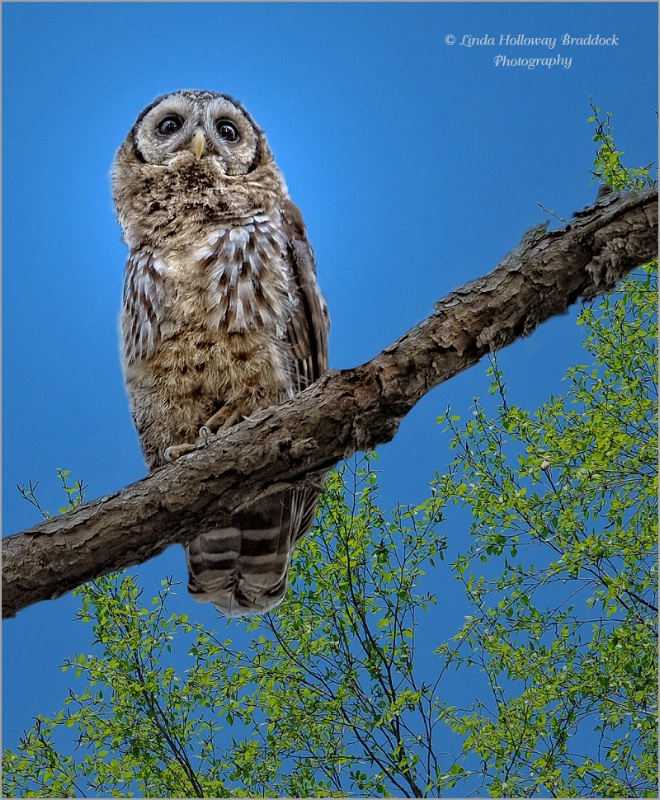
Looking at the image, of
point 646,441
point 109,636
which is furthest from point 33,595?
point 646,441

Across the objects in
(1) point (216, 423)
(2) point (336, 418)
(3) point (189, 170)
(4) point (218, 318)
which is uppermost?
(3) point (189, 170)

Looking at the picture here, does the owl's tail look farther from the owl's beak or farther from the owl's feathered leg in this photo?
the owl's beak

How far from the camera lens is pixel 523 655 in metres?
3.79

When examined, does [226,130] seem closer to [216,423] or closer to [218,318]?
[218,318]

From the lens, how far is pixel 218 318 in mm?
2850

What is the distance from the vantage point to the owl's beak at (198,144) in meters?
3.09

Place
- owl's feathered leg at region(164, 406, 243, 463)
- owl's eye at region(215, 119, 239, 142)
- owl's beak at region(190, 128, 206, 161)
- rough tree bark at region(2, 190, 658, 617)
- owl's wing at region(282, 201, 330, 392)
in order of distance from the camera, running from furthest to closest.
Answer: owl's eye at region(215, 119, 239, 142), owl's beak at region(190, 128, 206, 161), owl's wing at region(282, 201, 330, 392), owl's feathered leg at region(164, 406, 243, 463), rough tree bark at region(2, 190, 658, 617)

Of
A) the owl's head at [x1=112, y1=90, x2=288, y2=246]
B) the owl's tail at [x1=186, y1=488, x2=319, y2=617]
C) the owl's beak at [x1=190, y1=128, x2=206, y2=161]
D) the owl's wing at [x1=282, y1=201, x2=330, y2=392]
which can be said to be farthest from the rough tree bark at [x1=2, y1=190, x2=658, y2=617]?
the owl's beak at [x1=190, y1=128, x2=206, y2=161]

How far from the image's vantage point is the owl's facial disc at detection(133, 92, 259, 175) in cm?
316

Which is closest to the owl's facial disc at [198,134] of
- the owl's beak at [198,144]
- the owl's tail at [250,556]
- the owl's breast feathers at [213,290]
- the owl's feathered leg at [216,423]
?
the owl's beak at [198,144]

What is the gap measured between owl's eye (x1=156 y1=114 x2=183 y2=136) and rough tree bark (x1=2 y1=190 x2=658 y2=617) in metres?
1.39

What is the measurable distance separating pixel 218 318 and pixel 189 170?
0.60m

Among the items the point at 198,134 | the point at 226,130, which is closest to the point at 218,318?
the point at 198,134

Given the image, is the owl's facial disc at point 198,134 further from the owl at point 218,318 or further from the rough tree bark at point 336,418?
the rough tree bark at point 336,418
